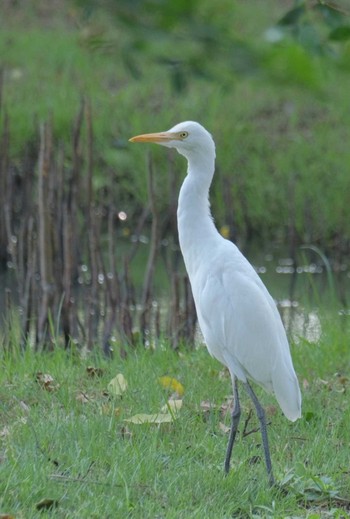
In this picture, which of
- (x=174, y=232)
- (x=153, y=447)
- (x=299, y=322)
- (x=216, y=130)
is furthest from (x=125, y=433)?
(x=216, y=130)

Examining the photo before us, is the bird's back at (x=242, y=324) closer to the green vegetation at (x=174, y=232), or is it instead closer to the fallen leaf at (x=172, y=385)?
the green vegetation at (x=174, y=232)

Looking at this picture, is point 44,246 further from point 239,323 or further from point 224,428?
point 239,323

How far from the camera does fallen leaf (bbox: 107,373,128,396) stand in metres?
4.39

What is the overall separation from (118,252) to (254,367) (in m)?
5.42

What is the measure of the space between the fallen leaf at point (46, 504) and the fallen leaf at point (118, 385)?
1.25m

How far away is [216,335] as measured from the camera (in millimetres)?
3904

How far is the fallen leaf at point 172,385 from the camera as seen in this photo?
4465mm

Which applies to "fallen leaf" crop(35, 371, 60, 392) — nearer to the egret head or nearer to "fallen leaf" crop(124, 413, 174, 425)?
"fallen leaf" crop(124, 413, 174, 425)

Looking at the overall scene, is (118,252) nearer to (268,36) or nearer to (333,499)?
(333,499)

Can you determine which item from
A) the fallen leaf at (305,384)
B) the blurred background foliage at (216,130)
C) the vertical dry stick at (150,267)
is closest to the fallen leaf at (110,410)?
the fallen leaf at (305,384)

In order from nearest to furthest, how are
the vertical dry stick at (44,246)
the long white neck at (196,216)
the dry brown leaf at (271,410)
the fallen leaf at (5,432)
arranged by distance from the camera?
the fallen leaf at (5,432) < the long white neck at (196,216) < the dry brown leaf at (271,410) < the vertical dry stick at (44,246)

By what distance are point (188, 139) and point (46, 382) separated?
3.98ft

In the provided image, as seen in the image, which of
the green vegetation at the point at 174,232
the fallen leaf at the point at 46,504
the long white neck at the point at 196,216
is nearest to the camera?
the green vegetation at the point at 174,232

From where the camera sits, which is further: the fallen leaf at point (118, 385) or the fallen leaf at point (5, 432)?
the fallen leaf at point (118, 385)
